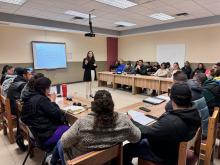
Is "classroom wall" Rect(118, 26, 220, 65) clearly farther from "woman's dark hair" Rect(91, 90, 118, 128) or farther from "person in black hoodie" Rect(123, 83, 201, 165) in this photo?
"woman's dark hair" Rect(91, 90, 118, 128)

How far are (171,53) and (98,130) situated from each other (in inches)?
303

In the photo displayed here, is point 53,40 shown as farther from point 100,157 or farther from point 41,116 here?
point 100,157

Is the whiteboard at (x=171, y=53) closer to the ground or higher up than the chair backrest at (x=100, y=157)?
higher up

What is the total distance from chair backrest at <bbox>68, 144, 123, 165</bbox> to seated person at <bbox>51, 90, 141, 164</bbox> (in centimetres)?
4

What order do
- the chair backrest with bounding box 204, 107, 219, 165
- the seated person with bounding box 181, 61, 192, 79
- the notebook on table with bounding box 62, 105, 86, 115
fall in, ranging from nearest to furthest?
the chair backrest with bounding box 204, 107, 219, 165 < the notebook on table with bounding box 62, 105, 86, 115 < the seated person with bounding box 181, 61, 192, 79

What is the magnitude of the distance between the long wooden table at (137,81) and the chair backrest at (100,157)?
4154 mm

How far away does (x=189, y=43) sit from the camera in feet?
24.3

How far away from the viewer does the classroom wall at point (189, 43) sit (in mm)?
6770

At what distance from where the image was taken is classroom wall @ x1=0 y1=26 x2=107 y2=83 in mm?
6656

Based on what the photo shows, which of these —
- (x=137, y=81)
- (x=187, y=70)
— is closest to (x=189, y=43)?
(x=187, y=70)

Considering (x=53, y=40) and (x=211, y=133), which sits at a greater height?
(x=53, y=40)

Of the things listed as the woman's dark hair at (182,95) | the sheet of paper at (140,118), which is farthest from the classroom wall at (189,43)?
the woman's dark hair at (182,95)

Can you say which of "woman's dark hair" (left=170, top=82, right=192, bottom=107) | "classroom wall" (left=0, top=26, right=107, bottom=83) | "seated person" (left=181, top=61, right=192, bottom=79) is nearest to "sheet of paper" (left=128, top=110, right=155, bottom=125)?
"woman's dark hair" (left=170, top=82, right=192, bottom=107)

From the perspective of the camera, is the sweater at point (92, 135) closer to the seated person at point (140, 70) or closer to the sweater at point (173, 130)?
the sweater at point (173, 130)
